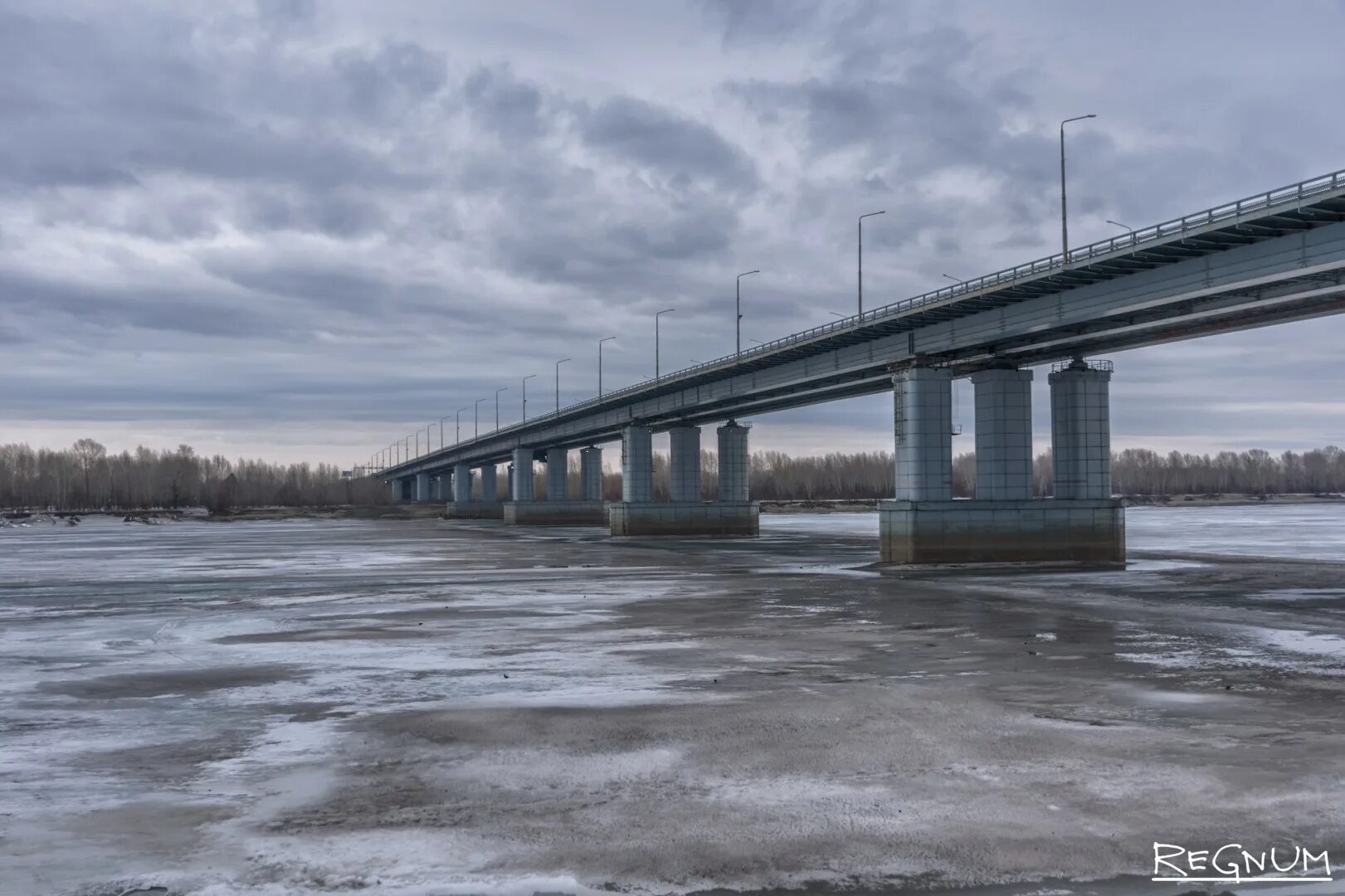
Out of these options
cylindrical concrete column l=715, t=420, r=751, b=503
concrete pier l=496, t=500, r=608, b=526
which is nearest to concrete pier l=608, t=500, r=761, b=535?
cylindrical concrete column l=715, t=420, r=751, b=503

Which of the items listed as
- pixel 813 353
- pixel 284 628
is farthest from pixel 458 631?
pixel 813 353

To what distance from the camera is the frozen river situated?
942 cm

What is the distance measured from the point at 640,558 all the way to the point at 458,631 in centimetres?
3467

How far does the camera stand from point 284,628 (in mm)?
27312

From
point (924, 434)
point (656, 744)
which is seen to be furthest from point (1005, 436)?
point (656, 744)

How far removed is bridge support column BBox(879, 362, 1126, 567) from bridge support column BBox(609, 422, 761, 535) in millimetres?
39482

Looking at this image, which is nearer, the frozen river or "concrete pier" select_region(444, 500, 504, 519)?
the frozen river

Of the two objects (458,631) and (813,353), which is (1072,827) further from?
(813,353)

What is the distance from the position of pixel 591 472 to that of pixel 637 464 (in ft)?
128

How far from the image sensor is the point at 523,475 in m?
150

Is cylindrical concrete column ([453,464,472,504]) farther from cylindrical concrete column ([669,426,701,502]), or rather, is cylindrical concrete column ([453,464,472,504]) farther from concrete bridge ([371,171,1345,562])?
concrete bridge ([371,171,1345,562])

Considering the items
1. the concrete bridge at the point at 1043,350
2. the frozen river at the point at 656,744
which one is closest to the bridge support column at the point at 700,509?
the concrete bridge at the point at 1043,350

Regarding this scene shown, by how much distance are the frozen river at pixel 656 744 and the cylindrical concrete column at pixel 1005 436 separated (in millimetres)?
21043

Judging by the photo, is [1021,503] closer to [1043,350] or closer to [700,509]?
[1043,350]
